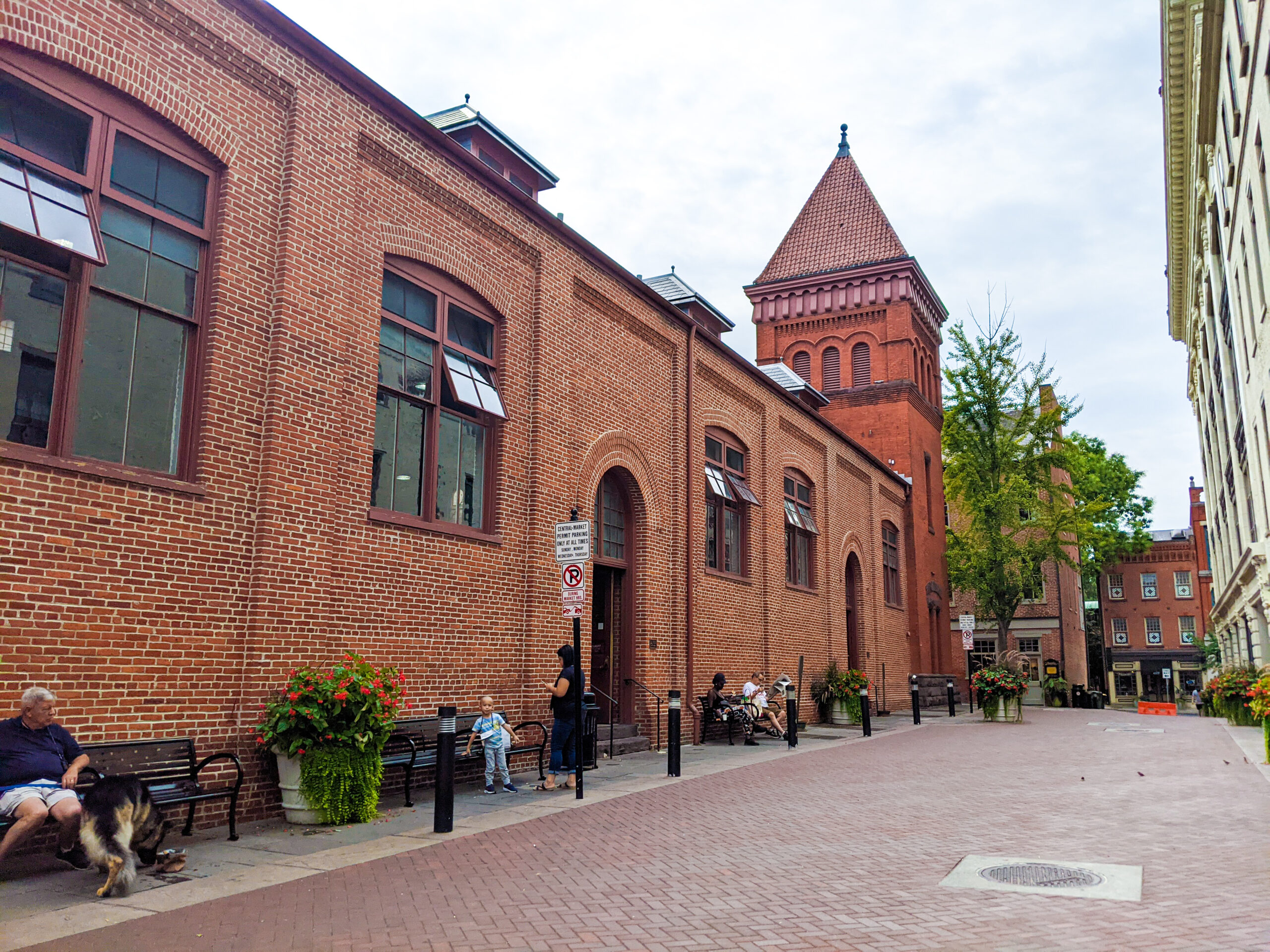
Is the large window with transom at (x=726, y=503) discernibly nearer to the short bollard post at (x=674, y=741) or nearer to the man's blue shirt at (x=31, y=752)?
the short bollard post at (x=674, y=741)

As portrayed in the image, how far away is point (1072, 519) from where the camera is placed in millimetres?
34219

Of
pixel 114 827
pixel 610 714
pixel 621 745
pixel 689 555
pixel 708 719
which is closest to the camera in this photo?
pixel 114 827

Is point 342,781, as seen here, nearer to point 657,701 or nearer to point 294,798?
point 294,798

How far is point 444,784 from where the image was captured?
27.8 ft

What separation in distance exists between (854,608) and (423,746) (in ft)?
66.5

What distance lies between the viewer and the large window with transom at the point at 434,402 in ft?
36.9

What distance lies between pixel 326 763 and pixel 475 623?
3668 millimetres

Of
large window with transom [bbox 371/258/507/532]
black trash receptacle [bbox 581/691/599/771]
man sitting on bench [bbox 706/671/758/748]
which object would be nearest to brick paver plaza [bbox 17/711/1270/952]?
black trash receptacle [bbox 581/691/599/771]

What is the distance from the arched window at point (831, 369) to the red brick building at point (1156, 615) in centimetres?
3469

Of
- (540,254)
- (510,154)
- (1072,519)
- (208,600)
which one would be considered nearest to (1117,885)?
(208,600)

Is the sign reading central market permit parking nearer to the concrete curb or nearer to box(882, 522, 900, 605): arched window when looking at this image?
the concrete curb

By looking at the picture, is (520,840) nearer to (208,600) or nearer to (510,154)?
(208,600)

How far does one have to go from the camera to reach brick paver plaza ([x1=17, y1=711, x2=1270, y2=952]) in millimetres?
5207

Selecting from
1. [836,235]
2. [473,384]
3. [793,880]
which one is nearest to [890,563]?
[836,235]
